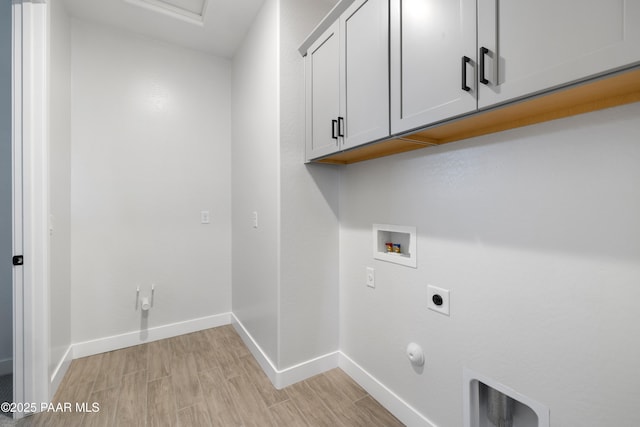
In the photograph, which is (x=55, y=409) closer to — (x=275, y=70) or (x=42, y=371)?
(x=42, y=371)

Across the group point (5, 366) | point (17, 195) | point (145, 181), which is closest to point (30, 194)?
point (17, 195)

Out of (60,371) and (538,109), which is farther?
Result: (60,371)

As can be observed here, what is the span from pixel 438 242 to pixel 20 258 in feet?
7.48

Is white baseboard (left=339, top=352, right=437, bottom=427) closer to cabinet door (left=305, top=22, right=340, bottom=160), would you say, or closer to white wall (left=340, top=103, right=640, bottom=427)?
white wall (left=340, top=103, right=640, bottom=427)

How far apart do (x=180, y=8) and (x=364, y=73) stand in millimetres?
1805

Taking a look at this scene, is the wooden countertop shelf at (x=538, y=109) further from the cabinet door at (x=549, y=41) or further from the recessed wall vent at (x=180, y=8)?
the recessed wall vent at (x=180, y=8)

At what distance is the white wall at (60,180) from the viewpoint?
171 centimetres

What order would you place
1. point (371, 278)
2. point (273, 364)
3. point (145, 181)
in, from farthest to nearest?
point (145, 181) < point (273, 364) < point (371, 278)

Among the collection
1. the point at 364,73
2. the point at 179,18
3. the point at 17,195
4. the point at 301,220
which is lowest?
the point at 301,220

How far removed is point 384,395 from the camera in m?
1.63

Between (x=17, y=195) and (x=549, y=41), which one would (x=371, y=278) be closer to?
(x=549, y=41)

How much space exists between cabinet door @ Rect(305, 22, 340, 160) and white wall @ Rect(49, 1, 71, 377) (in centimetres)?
158

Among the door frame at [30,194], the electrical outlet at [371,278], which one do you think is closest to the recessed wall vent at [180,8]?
the door frame at [30,194]

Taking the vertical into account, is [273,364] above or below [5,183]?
below
